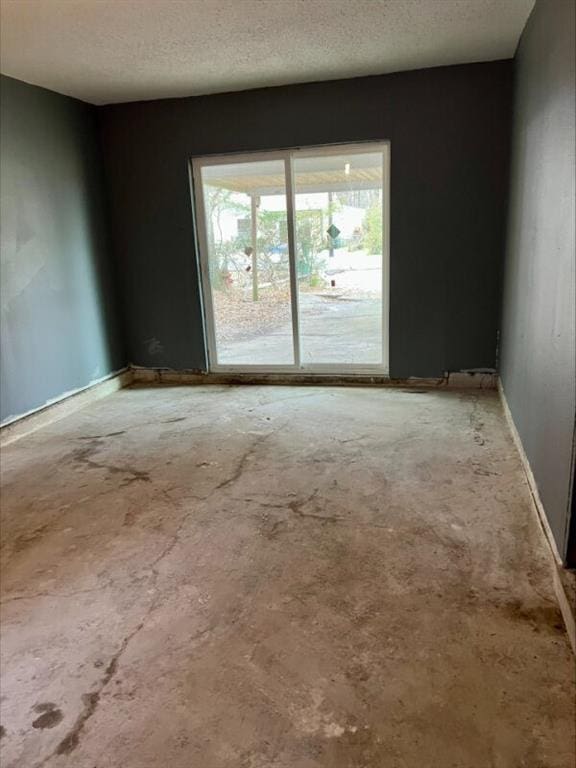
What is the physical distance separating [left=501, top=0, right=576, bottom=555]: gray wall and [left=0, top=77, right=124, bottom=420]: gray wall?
11.9 ft

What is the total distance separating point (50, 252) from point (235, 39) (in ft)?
7.42

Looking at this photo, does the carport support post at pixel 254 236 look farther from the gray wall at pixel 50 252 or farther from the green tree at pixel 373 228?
the gray wall at pixel 50 252

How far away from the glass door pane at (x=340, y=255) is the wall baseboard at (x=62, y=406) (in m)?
1.89

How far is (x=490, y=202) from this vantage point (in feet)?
15.0

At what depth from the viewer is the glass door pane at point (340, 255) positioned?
490cm

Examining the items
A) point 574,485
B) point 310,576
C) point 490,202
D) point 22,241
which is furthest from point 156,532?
point 490,202

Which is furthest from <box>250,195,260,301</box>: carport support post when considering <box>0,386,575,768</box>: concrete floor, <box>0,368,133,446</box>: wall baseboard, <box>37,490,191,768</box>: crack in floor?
<box>37,490,191,768</box>: crack in floor

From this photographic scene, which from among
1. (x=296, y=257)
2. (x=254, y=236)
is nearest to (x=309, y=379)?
(x=296, y=257)

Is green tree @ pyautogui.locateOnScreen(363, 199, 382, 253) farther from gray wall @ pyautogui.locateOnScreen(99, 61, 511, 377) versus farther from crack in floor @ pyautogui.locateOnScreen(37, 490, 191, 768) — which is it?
crack in floor @ pyautogui.locateOnScreen(37, 490, 191, 768)

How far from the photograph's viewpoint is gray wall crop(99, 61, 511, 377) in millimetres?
4504

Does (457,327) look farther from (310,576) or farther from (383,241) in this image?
(310,576)

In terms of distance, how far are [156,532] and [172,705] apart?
110cm

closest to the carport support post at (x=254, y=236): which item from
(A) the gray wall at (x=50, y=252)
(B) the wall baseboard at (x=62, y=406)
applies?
(A) the gray wall at (x=50, y=252)

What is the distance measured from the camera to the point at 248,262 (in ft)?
17.4
